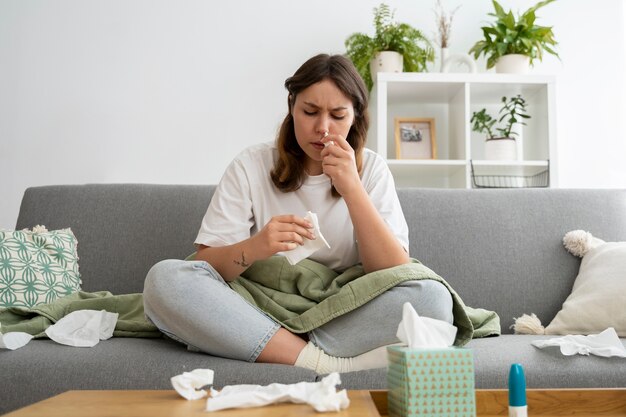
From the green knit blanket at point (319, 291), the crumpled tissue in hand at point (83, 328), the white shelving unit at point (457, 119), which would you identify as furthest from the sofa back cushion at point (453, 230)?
the white shelving unit at point (457, 119)

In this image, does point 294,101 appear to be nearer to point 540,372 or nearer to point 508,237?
point 508,237

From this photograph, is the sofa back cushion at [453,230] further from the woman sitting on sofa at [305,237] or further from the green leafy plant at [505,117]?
the green leafy plant at [505,117]

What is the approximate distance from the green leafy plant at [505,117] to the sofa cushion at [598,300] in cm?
121

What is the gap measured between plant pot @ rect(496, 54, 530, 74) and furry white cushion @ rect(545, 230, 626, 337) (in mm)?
1299

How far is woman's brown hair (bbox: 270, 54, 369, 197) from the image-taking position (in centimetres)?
178

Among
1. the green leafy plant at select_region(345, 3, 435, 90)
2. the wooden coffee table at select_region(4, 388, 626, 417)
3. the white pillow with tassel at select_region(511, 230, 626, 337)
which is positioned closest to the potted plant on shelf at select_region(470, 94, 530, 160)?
the green leafy plant at select_region(345, 3, 435, 90)

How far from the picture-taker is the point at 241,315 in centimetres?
149

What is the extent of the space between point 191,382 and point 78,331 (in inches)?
30.0

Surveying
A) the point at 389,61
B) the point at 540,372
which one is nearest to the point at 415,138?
the point at 389,61

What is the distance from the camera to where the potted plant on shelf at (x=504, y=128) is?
10.0 feet

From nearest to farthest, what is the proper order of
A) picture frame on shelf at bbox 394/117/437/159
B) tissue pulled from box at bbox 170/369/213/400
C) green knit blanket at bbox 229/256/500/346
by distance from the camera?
tissue pulled from box at bbox 170/369/213/400 → green knit blanket at bbox 229/256/500/346 → picture frame on shelf at bbox 394/117/437/159

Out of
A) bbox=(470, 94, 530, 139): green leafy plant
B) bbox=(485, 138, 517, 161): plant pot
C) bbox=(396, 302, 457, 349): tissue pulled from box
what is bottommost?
bbox=(396, 302, 457, 349): tissue pulled from box

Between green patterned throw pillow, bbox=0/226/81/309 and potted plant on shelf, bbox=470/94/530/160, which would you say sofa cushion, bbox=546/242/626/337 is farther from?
green patterned throw pillow, bbox=0/226/81/309

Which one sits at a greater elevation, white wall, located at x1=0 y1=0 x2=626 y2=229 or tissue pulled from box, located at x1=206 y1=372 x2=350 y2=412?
white wall, located at x1=0 y1=0 x2=626 y2=229
